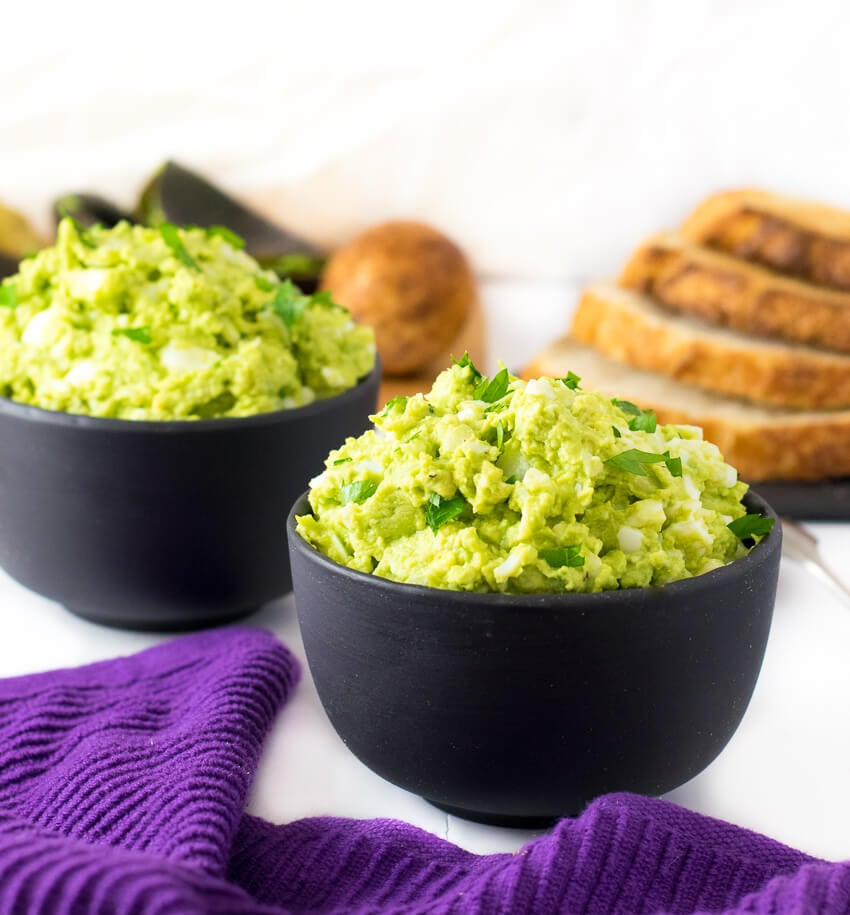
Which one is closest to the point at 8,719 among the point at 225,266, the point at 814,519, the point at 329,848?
the point at 329,848

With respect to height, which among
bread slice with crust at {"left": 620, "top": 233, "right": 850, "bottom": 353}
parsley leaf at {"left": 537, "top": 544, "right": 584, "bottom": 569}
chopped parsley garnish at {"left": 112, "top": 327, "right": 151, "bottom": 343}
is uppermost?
parsley leaf at {"left": 537, "top": 544, "right": 584, "bottom": 569}

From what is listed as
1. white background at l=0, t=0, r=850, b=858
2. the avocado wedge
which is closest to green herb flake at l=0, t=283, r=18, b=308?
the avocado wedge

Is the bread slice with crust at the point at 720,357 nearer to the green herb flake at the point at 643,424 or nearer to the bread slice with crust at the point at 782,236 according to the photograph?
the bread slice with crust at the point at 782,236

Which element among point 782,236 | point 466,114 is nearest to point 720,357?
point 782,236

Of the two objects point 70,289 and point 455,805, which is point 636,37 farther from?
point 455,805

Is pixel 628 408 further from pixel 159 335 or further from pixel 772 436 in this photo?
pixel 772 436

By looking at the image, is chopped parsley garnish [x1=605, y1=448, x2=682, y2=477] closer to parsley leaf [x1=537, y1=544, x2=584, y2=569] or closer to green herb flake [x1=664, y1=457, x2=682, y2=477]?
green herb flake [x1=664, y1=457, x2=682, y2=477]
